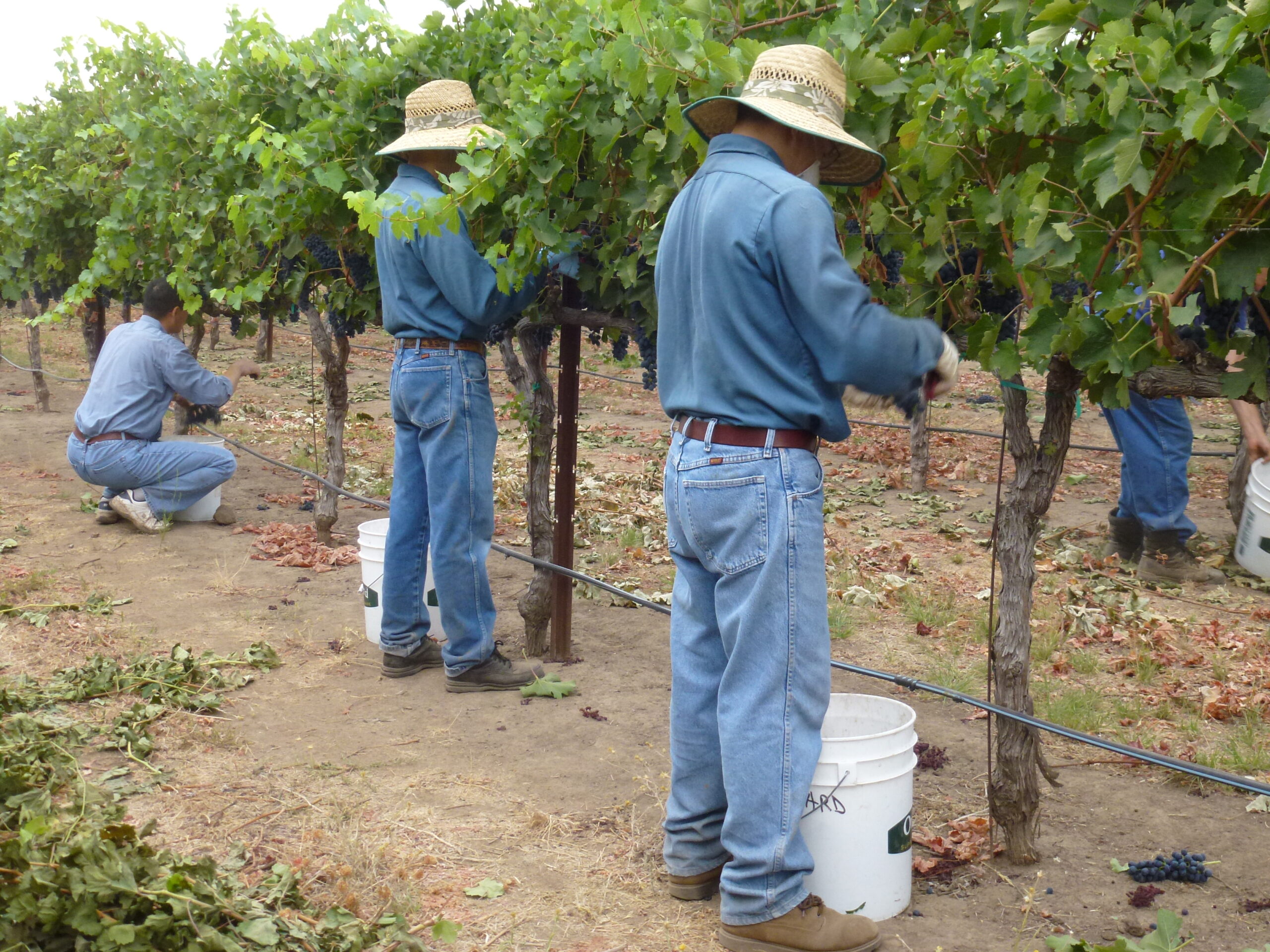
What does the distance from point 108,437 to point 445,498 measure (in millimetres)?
4054

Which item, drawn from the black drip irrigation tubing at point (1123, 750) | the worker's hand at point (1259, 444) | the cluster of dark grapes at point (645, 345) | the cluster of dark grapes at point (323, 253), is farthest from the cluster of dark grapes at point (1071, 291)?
the cluster of dark grapes at point (323, 253)

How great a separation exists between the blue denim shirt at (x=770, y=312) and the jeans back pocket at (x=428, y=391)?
73.5 inches

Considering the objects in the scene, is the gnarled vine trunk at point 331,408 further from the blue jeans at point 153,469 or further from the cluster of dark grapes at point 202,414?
the cluster of dark grapes at point 202,414

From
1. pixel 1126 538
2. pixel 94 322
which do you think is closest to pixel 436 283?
pixel 1126 538

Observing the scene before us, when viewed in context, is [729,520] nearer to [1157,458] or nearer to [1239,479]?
[1157,458]

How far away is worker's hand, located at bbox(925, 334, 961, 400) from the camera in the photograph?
9.11 ft

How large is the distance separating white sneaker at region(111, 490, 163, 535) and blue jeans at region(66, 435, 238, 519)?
0.04 meters

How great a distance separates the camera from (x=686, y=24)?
3445mm

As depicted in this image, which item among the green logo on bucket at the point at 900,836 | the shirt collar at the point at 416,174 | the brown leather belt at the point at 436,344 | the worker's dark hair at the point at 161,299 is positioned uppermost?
the shirt collar at the point at 416,174

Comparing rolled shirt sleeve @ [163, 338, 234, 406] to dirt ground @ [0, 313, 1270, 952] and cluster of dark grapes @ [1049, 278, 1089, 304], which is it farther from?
cluster of dark grapes @ [1049, 278, 1089, 304]

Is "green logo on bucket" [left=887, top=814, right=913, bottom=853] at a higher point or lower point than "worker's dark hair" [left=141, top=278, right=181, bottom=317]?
lower

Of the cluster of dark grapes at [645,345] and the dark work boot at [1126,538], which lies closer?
the cluster of dark grapes at [645,345]

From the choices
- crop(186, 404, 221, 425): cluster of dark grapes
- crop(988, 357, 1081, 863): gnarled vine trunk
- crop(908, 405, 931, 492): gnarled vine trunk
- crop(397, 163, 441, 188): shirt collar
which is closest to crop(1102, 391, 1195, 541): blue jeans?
crop(908, 405, 931, 492): gnarled vine trunk

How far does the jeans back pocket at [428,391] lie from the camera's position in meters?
4.61
